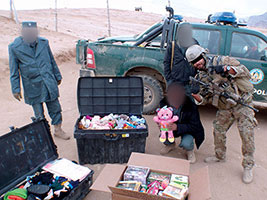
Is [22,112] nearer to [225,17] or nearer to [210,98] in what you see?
[210,98]

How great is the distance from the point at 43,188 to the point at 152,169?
1.16m

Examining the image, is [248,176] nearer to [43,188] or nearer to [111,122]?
[111,122]

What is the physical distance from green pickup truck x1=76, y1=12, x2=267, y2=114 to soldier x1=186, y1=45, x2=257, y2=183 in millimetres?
1671

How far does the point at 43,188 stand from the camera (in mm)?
2311

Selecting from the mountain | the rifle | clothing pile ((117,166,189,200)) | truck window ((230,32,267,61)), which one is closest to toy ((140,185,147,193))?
clothing pile ((117,166,189,200))

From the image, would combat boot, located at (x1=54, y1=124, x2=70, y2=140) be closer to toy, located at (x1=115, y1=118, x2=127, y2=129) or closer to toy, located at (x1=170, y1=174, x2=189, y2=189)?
toy, located at (x1=115, y1=118, x2=127, y2=129)

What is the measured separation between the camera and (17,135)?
252 cm

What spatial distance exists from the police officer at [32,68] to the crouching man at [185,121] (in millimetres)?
1836

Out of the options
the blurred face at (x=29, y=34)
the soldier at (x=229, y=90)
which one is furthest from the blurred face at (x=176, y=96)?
the blurred face at (x=29, y=34)

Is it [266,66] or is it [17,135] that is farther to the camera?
[266,66]

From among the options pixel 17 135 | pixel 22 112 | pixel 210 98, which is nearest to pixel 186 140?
pixel 210 98

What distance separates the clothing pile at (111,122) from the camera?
326cm

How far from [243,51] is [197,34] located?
942 millimetres

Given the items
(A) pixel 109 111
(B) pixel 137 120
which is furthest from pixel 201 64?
(A) pixel 109 111
